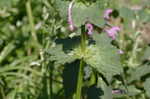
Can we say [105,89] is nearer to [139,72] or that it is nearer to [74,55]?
[74,55]

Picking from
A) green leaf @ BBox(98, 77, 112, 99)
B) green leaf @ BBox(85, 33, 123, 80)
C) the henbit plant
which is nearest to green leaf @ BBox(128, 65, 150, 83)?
the henbit plant

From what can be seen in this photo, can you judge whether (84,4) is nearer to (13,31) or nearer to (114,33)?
(114,33)

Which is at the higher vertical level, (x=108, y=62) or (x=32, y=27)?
(x=32, y=27)

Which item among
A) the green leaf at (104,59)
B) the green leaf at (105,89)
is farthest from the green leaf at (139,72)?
the green leaf at (104,59)

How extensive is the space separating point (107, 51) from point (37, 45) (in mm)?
1276

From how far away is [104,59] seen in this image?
180 cm

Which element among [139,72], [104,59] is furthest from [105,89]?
[139,72]

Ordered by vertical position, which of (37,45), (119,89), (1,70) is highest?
(37,45)

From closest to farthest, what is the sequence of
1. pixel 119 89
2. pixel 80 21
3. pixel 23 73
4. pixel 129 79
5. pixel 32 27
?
pixel 80 21, pixel 119 89, pixel 129 79, pixel 23 73, pixel 32 27

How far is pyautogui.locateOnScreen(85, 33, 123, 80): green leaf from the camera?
69.3 inches

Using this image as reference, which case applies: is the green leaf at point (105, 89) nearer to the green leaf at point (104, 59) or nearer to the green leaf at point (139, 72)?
the green leaf at point (104, 59)

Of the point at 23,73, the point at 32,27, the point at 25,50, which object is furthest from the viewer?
the point at 25,50

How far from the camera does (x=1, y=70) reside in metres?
2.41

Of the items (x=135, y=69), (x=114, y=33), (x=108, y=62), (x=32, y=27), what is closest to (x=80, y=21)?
(x=108, y=62)
